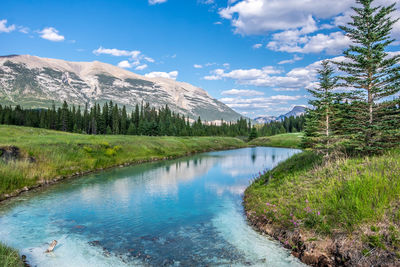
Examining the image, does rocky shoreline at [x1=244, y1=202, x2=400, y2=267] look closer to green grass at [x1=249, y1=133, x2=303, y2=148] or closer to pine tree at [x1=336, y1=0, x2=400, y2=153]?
pine tree at [x1=336, y1=0, x2=400, y2=153]

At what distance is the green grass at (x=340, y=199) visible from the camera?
10.6 meters

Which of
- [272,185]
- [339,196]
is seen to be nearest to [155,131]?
[272,185]

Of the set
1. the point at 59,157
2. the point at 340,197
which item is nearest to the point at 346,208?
the point at 340,197

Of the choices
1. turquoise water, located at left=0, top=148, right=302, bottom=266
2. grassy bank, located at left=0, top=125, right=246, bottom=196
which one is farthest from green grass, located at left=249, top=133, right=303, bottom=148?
turquoise water, located at left=0, top=148, right=302, bottom=266

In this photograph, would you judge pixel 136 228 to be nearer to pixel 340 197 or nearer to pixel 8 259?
pixel 8 259

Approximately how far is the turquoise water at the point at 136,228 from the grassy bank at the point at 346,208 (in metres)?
1.66

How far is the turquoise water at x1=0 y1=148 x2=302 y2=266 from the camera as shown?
11.8 meters

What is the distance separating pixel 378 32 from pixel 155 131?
4587 inches

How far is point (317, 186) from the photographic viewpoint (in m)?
15.5

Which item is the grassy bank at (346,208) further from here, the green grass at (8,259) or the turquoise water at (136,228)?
the green grass at (8,259)

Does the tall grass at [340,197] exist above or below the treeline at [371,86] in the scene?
below

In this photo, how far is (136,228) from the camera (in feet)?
52.5

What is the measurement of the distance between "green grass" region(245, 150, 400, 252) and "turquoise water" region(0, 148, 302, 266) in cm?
186

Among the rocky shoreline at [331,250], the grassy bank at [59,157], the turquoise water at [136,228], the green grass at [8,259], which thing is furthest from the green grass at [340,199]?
the grassy bank at [59,157]
